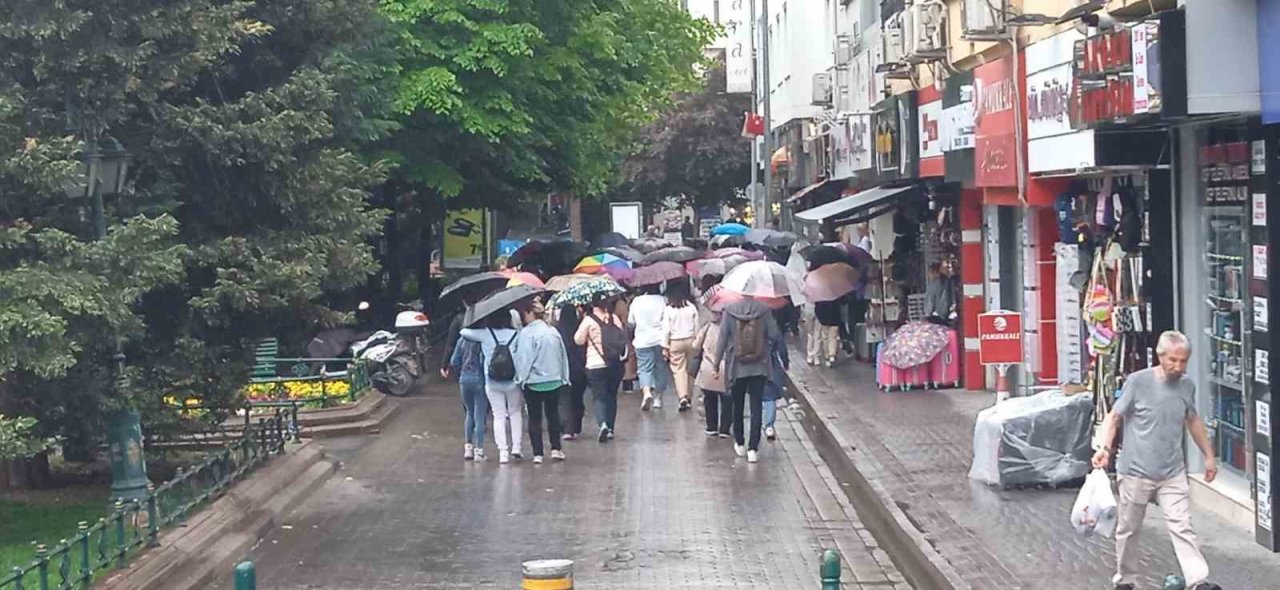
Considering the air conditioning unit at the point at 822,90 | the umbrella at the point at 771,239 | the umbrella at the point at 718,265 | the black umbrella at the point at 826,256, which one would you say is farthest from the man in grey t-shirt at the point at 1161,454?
the umbrella at the point at 771,239

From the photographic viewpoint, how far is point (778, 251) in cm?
3731

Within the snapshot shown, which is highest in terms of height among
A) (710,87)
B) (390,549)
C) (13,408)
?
(710,87)

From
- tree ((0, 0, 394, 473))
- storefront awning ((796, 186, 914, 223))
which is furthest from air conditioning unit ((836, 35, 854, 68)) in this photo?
tree ((0, 0, 394, 473))

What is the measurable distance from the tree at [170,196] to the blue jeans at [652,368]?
21.6 feet

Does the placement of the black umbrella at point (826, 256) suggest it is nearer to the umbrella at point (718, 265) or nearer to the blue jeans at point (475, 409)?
the umbrella at point (718, 265)

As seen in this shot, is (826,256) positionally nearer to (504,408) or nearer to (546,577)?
(504,408)

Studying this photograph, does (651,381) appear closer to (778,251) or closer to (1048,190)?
(1048,190)

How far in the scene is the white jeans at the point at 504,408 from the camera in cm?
1716

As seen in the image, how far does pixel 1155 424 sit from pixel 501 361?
334 inches

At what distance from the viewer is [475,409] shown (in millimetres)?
17484

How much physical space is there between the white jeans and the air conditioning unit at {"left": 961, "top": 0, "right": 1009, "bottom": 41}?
6016 millimetres

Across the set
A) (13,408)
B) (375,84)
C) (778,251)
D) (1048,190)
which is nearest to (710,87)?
(778,251)

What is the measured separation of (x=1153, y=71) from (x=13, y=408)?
8514 mm

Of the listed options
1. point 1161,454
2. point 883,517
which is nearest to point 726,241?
point 883,517
